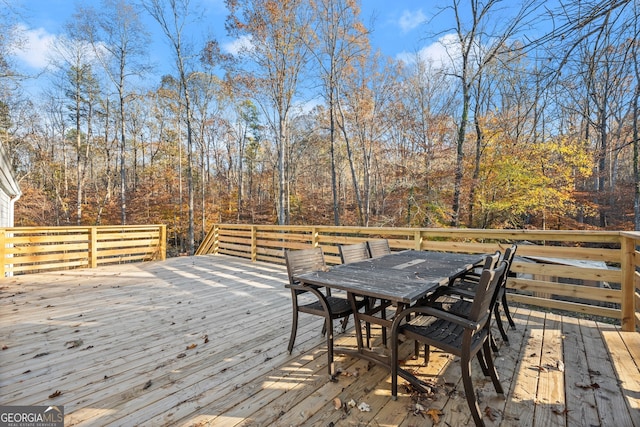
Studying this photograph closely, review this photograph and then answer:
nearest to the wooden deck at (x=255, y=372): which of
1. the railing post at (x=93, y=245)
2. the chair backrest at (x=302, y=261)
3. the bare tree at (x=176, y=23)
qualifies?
the chair backrest at (x=302, y=261)

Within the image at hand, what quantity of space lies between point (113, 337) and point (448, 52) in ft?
29.4

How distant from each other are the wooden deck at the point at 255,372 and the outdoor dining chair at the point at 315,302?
22cm

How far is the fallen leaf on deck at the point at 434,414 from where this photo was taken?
60.0 inches

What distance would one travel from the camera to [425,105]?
10156 millimetres

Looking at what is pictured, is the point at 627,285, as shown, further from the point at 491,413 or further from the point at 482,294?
the point at 482,294

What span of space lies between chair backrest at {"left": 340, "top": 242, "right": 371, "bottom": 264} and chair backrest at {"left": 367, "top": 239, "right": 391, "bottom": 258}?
0.07 meters

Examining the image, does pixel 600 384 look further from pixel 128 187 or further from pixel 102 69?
pixel 128 187

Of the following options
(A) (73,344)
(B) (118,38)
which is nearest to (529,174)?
(A) (73,344)

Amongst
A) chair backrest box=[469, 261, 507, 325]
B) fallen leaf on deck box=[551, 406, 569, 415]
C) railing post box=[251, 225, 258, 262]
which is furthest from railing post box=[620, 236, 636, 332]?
railing post box=[251, 225, 258, 262]

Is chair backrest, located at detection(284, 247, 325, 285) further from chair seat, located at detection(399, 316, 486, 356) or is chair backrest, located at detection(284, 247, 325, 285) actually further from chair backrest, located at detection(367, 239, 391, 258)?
chair seat, located at detection(399, 316, 486, 356)

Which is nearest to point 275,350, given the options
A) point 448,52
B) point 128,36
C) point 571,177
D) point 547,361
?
point 547,361

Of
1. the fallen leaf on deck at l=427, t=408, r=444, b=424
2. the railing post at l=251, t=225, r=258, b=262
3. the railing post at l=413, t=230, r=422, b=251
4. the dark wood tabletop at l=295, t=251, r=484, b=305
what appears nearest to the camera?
the fallen leaf on deck at l=427, t=408, r=444, b=424

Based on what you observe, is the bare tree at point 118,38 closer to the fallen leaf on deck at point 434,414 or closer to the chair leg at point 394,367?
the chair leg at point 394,367

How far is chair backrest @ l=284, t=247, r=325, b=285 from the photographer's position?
7.89ft
